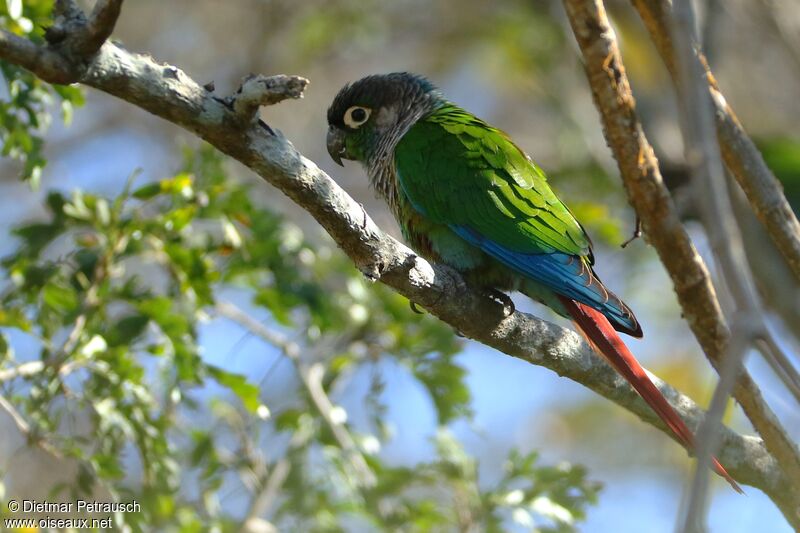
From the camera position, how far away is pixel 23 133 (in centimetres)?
337

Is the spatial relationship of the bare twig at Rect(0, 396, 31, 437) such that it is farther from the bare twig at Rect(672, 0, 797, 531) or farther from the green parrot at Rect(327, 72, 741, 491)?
the bare twig at Rect(672, 0, 797, 531)

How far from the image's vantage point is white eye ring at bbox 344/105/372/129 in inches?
178

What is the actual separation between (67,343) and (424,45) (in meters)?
8.36

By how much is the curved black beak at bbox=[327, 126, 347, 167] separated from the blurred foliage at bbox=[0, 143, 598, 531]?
1.72ft

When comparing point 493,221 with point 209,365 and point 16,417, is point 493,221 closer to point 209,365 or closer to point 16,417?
point 209,365

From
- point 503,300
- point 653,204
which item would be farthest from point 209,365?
point 653,204

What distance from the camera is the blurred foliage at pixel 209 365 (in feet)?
11.5

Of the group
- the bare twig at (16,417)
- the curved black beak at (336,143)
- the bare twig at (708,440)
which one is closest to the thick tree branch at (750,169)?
the curved black beak at (336,143)

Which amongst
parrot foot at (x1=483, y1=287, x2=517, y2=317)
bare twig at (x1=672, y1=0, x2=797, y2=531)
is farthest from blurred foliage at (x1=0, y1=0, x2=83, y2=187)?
bare twig at (x1=672, y1=0, x2=797, y2=531)

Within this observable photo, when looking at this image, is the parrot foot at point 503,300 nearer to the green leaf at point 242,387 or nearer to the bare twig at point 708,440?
the green leaf at point 242,387

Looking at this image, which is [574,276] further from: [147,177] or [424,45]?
[424,45]

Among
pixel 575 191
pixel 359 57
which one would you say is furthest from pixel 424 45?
pixel 575 191

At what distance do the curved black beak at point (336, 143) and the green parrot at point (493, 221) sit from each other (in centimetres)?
54

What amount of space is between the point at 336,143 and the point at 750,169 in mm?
2126
